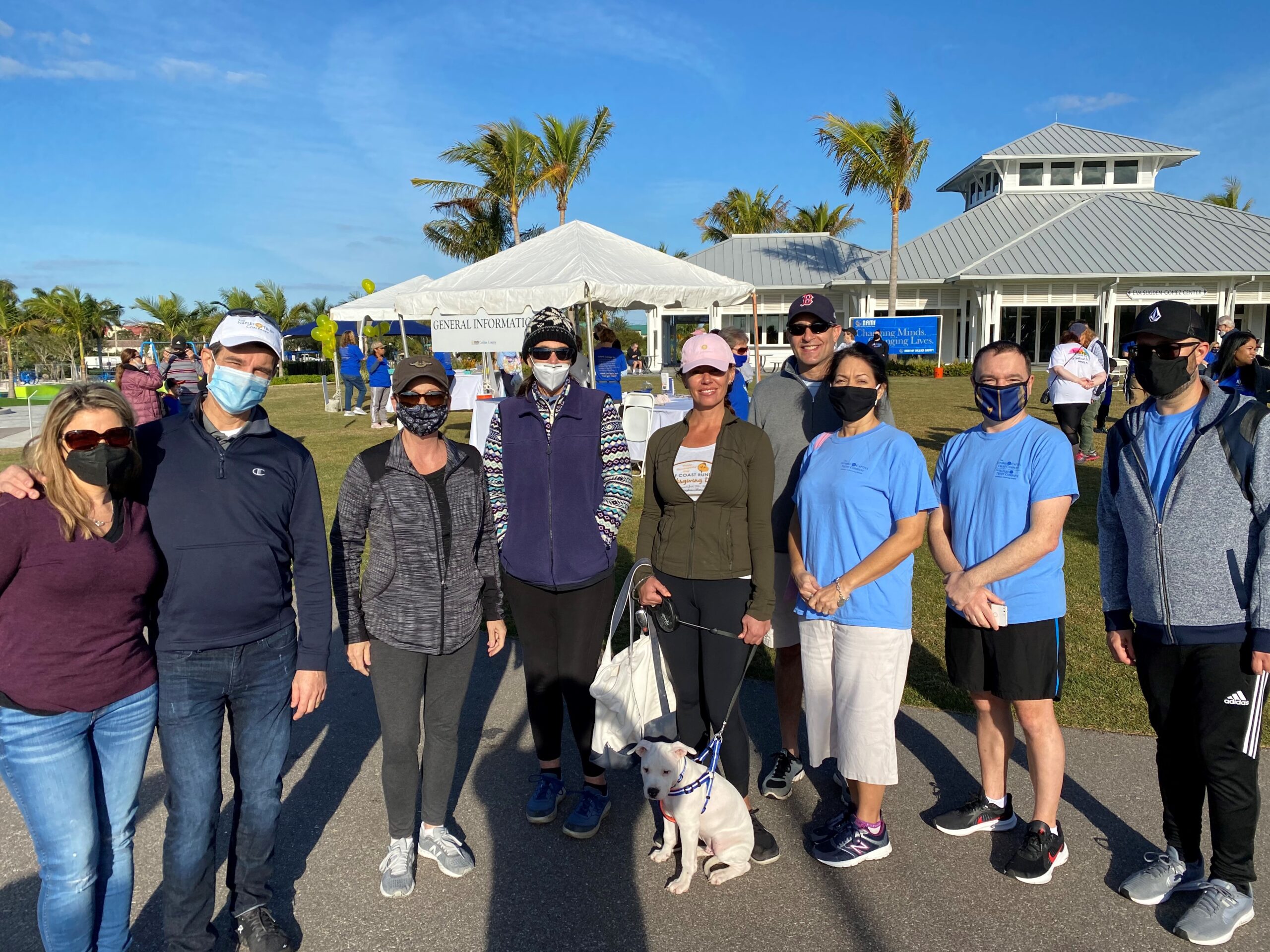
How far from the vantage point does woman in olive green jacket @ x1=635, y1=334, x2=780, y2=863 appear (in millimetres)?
3174

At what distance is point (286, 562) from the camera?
2654 millimetres

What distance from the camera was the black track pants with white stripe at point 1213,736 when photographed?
267 centimetres

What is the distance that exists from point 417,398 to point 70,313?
2425 inches

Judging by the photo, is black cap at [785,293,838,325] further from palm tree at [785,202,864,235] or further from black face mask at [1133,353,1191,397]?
palm tree at [785,202,864,235]

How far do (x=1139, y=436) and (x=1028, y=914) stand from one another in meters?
1.77

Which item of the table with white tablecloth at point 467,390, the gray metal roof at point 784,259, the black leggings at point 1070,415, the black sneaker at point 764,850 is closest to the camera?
the black sneaker at point 764,850

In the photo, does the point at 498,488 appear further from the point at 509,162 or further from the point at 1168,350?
the point at 509,162

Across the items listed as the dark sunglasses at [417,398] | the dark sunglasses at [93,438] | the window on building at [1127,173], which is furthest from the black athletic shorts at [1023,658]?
the window on building at [1127,173]

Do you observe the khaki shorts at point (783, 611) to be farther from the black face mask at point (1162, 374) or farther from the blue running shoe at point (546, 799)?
the black face mask at point (1162, 374)

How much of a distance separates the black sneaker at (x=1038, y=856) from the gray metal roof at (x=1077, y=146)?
120 ft

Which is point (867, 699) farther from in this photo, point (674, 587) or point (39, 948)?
point (39, 948)

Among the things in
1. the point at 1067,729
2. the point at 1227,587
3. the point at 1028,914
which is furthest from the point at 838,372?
the point at 1067,729

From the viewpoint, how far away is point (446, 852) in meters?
3.12

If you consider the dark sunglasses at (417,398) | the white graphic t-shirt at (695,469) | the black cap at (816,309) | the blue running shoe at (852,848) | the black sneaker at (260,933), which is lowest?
the blue running shoe at (852,848)
